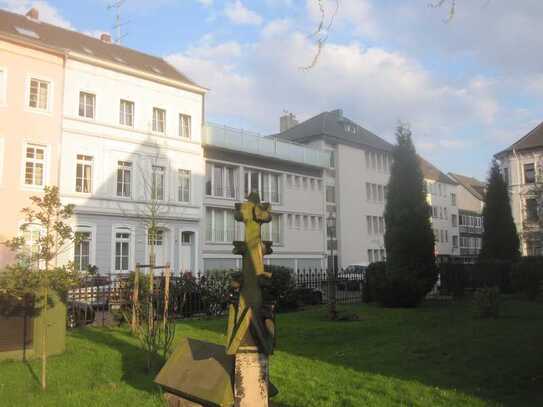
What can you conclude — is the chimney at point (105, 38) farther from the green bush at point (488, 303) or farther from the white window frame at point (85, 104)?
the green bush at point (488, 303)

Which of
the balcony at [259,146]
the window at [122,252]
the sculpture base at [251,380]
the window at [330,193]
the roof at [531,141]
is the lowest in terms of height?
the sculpture base at [251,380]

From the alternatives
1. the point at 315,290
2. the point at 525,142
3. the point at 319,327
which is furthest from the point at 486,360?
the point at 525,142

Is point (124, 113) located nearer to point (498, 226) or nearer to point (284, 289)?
point (284, 289)

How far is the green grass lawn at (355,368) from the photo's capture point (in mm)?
7863

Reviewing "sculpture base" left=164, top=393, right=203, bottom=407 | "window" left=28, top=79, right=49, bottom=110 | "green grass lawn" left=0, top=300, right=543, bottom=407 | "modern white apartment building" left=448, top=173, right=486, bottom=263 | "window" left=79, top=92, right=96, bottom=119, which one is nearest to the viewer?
"sculpture base" left=164, top=393, right=203, bottom=407

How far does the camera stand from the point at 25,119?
30.0 meters

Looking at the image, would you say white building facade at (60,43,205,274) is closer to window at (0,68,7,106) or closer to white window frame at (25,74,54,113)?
A: white window frame at (25,74,54,113)

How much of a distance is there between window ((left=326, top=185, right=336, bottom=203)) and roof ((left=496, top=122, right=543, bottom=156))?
1925cm

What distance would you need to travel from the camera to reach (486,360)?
10.0 meters

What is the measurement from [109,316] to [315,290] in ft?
30.7

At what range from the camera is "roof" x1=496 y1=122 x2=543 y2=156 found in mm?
54516

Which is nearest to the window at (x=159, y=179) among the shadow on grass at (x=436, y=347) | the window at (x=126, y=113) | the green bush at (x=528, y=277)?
the window at (x=126, y=113)

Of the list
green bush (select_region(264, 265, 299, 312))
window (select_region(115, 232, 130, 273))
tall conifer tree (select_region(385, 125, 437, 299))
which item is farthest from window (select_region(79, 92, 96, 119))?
tall conifer tree (select_region(385, 125, 437, 299))

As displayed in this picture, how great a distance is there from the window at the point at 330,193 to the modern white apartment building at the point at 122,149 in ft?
55.0
